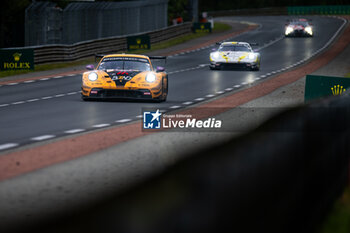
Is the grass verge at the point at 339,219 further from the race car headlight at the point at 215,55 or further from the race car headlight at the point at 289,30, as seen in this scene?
the race car headlight at the point at 289,30

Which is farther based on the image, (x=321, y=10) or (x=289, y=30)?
(x=321, y=10)

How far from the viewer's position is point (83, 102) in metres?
20.7

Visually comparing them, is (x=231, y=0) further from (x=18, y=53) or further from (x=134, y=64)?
(x=134, y=64)

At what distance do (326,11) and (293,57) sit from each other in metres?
78.2

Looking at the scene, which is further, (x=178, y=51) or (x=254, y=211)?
(x=178, y=51)

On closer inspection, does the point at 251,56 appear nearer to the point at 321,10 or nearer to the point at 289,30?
the point at 289,30

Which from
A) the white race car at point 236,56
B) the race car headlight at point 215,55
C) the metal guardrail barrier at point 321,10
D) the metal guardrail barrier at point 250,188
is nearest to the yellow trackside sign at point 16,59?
the race car headlight at point 215,55

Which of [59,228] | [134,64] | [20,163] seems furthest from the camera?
[134,64]

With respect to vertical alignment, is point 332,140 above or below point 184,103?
above

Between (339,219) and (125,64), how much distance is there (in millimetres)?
13754

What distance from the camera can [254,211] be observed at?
4867 mm

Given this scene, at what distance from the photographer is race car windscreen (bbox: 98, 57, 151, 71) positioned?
67.5ft

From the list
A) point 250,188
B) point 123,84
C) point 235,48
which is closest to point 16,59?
point 235,48

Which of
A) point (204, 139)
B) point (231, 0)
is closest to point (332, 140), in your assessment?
point (204, 139)
